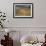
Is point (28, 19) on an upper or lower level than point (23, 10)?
lower

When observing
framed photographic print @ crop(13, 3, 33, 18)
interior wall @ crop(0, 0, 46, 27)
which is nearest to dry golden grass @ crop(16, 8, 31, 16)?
framed photographic print @ crop(13, 3, 33, 18)

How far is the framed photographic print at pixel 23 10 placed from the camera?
156 inches

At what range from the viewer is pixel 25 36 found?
12.4 feet

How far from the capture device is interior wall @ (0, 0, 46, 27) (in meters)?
3.97

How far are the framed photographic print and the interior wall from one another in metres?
0.08

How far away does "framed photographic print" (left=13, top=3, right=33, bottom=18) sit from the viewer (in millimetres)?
3971

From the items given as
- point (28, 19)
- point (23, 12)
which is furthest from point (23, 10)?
point (28, 19)

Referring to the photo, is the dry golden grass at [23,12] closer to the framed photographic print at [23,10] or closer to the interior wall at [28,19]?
the framed photographic print at [23,10]

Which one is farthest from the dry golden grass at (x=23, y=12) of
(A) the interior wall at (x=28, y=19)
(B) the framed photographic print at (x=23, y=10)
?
(A) the interior wall at (x=28, y=19)

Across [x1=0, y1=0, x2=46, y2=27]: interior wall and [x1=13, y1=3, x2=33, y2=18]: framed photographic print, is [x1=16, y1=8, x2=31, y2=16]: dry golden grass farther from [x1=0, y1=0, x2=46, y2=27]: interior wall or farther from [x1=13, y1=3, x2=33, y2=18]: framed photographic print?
[x1=0, y1=0, x2=46, y2=27]: interior wall

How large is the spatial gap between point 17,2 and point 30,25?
2.39 feet

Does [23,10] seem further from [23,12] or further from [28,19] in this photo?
[28,19]

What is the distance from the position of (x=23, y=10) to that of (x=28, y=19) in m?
0.29

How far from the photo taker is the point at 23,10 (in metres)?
4.02
